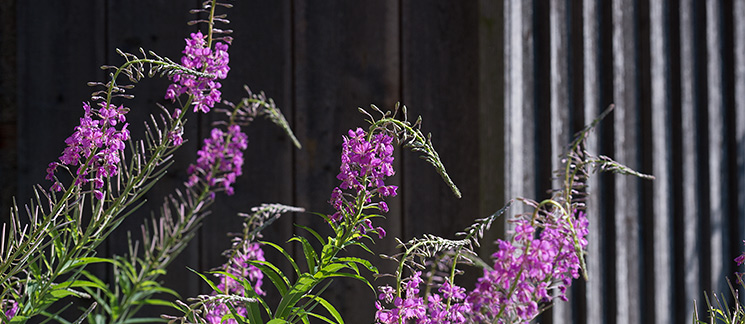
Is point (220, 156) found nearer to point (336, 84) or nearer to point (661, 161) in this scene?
point (336, 84)

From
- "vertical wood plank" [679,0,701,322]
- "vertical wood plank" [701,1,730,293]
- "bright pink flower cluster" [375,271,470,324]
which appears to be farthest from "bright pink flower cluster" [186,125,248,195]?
"vertical wood plank" [701,1,730,293]

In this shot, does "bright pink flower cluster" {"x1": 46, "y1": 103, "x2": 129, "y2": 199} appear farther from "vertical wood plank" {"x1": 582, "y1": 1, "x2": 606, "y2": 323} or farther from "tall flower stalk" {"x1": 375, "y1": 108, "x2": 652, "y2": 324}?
"vertical wood plank" {"x1": 582, "y1": 1, "x2": 606, "y2": 323}

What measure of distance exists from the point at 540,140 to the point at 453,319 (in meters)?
0.85

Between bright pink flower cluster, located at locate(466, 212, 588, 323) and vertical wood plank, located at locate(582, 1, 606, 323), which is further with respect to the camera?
vertical wood plank, located at locate(582, 1, 606, 323)

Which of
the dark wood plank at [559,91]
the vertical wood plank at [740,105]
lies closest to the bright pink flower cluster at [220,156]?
the dark wood plank at [559,91]

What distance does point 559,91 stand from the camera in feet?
4.95

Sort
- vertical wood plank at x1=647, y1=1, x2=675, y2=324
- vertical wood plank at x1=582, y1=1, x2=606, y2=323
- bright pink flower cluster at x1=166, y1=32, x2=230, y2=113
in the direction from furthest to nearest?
vertical wood plank at x1=647, y1=1, x2=675, y2=324
vertical wood plank at x1=582, y1=1, x2=606, y2=323
bright pink flower cluster at x1=166, y1=32, x2=230, y2=113

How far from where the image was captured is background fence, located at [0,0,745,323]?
1.50 meters

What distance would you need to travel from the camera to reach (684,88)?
185cm

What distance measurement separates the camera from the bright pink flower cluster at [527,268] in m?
0.66

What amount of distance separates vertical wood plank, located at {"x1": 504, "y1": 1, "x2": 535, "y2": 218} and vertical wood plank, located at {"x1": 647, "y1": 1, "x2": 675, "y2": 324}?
0.46 meters

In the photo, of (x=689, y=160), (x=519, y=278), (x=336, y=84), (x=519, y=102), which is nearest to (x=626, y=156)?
(x=689, y=160)

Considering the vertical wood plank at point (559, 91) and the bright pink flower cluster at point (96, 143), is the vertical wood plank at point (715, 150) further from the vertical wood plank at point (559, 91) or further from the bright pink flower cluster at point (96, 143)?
the bright pink flower cluster at point (96, 143)

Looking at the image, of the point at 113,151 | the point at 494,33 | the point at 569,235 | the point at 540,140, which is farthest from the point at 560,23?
the point at 113,151
